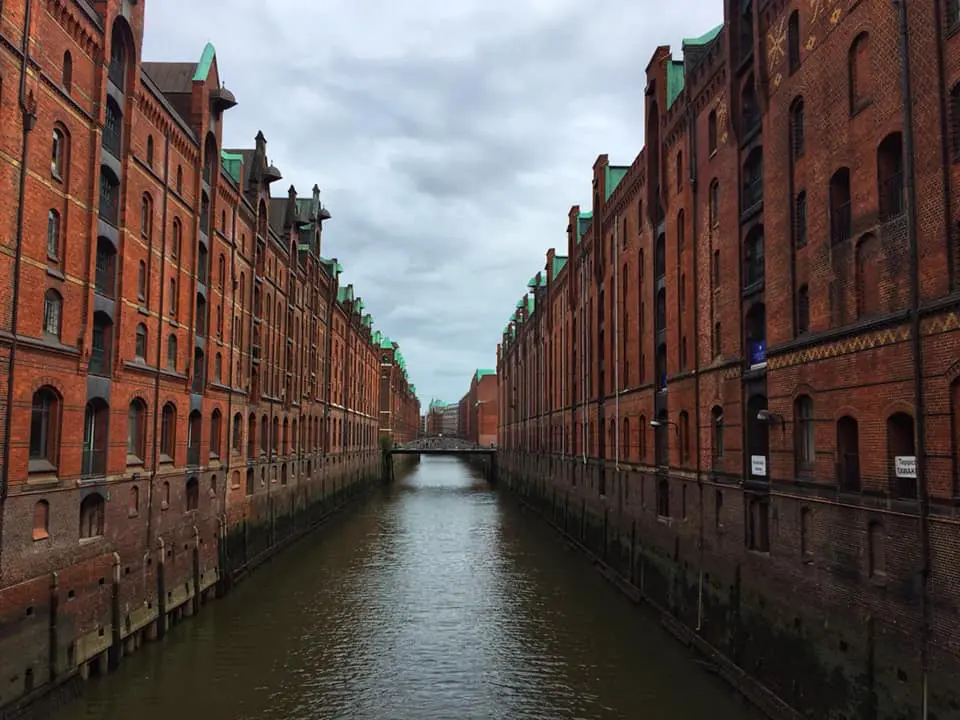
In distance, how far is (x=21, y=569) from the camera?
14602mm

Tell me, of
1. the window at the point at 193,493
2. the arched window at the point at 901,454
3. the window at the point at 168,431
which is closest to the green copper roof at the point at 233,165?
the window at the point at 168,431

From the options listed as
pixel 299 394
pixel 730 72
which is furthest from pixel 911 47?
pixel 299 394

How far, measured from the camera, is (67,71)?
55.3ft

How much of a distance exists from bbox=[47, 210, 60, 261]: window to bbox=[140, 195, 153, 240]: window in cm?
467

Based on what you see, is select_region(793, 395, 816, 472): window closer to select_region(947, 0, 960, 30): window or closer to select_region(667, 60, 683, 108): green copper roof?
select_region(947, 0, 960, 30): window

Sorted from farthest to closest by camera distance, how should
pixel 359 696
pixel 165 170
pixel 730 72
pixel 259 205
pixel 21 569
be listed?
pixel 259 205
pixel 165 170
pixel 730 72
pixel 359 696
pixel 21 569

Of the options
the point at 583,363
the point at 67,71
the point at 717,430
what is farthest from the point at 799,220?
the point at 583,363

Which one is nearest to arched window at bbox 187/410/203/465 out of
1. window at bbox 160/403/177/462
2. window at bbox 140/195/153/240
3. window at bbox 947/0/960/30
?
window at bbox 160/403/177/462

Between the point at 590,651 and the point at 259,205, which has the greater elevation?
the point at 259,205

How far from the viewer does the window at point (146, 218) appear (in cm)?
2134

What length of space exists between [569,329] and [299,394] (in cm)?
1737

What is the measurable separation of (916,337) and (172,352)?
21.0m

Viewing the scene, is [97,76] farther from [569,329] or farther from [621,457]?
[569,329]

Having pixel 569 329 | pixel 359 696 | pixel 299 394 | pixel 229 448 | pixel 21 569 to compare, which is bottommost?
pixel 359 696
